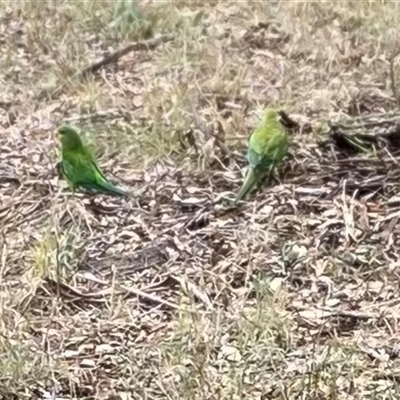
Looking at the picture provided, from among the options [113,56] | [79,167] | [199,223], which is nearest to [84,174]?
[79,167]

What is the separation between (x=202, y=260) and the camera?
3270mm

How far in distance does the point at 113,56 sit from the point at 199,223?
177 centimetres

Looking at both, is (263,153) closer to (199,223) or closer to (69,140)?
(199,223)

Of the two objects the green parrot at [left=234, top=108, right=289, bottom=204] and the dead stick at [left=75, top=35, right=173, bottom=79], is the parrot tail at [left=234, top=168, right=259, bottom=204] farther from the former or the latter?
the dead stick at [left=75, top=35, right=173, bottom=79]

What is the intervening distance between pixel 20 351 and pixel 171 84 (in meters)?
2.03

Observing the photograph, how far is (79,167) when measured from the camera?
3.58 m

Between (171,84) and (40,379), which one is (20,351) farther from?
(171,84)

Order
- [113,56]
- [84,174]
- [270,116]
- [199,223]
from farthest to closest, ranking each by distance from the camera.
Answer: [113,56] < [270,116] < [84,174] < [199,223]

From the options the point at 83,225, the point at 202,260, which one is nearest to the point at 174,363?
the point at 202,260

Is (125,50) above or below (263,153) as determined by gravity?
below

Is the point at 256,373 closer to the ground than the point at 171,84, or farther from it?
farther from it

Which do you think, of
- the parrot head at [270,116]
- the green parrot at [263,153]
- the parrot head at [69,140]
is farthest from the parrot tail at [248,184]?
the parrot head at [69,140]

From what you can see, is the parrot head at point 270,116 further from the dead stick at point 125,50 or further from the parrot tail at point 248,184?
the dead stick at point 125,50

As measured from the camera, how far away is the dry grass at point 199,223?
2768 mm
